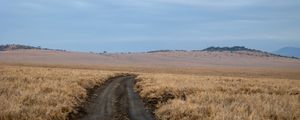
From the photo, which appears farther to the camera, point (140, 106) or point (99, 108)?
point (140, 106)

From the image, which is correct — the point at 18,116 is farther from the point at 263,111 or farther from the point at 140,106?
the point at 263,111

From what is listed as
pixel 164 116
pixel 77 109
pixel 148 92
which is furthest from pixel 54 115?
pixel 148 92

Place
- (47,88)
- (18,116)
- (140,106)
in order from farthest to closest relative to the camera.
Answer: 1. (47,88)
2. (140,106)
3. (18,116)

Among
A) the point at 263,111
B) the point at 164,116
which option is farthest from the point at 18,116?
the point at 263,111

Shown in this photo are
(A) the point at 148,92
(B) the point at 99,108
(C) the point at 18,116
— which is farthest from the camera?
(A) the point at 148,92

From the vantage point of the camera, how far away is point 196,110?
715 inches

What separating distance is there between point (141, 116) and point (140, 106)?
3424 mm

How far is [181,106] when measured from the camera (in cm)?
1931

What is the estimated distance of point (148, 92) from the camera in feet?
A: 91.2

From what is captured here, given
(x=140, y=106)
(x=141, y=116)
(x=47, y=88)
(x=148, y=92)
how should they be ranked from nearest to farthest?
(x=141, y=116) < (x=140, y=106) < (x=47, y=88) < (x=148, y=92)

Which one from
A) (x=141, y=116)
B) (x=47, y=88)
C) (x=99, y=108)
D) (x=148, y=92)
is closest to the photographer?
(x=141, y=116)

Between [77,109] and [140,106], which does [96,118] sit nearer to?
[77,109]

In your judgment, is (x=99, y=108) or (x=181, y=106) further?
(x=99, y=108)

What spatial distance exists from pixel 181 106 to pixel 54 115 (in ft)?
18.2
